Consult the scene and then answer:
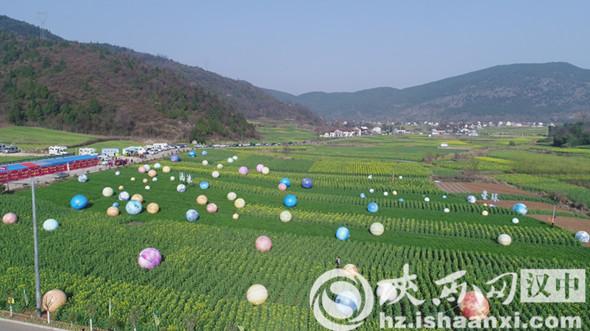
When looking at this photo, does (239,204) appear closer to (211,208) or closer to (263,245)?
(211,208)

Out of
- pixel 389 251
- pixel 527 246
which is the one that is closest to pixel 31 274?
pixel 389 251

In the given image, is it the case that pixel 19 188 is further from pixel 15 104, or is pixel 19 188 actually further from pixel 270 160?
pixel 15 104

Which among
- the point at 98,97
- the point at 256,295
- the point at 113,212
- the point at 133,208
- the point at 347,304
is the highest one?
the point at 98,97

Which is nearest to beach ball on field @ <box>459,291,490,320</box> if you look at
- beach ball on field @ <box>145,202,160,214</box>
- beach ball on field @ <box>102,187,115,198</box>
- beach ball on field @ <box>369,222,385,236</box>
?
beach ball on field @ <box>369,222,385,236</box>

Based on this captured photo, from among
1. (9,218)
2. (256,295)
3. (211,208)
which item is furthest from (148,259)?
(9,218)

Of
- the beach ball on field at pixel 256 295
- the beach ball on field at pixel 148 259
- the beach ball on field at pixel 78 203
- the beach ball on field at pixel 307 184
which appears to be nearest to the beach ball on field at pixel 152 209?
the beach ball on field at pixel 78 203

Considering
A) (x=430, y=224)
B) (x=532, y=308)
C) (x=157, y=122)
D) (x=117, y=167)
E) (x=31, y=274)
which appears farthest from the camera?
(x=157, y=122)

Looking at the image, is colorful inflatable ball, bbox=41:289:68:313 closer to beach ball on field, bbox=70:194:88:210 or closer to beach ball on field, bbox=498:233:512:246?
beach ball on field, bbox=70:194:88:210
